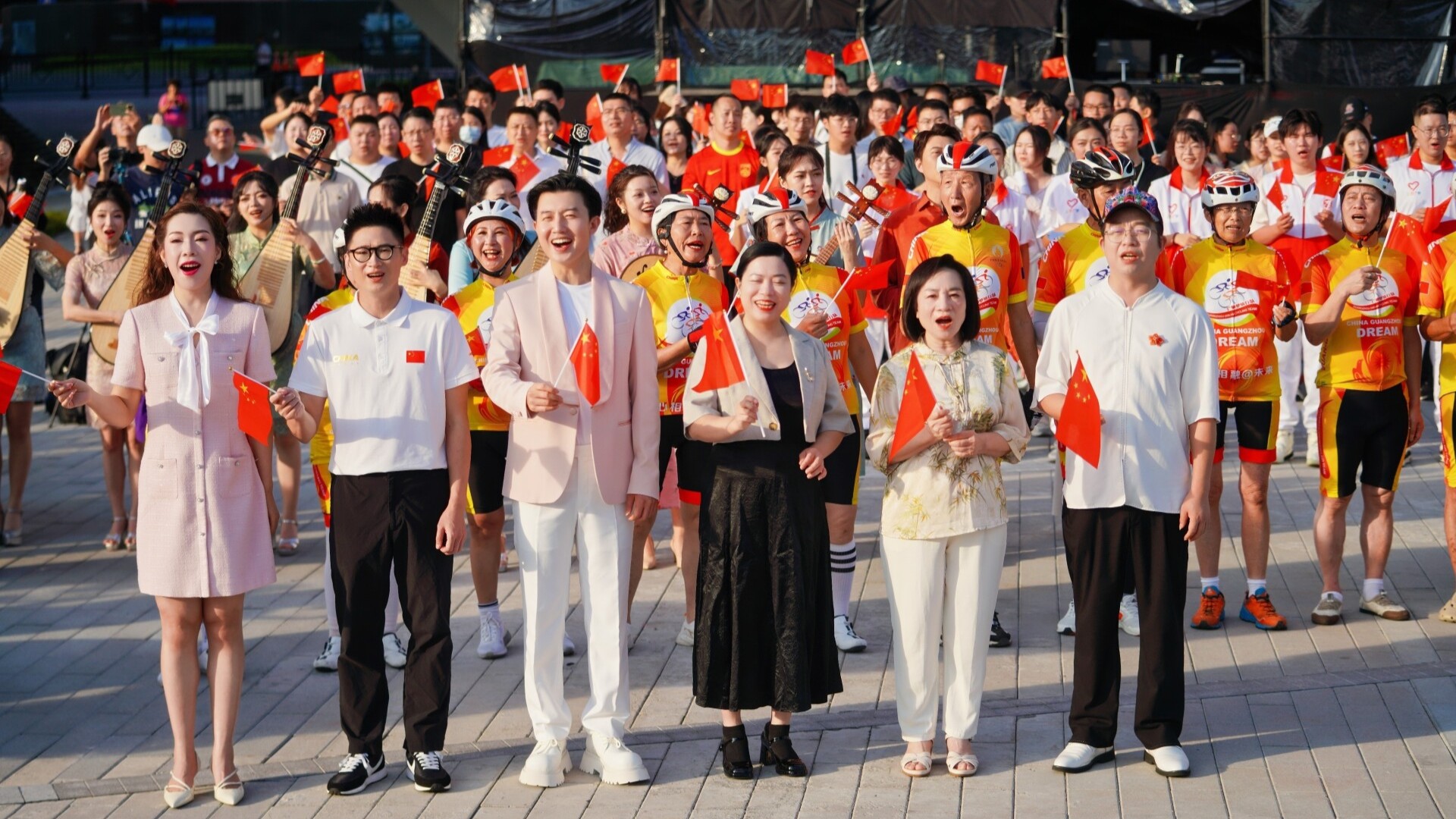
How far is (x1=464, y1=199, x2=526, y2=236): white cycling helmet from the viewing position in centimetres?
663

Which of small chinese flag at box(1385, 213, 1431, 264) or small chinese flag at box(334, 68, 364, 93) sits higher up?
small chinese flag at box(334, 68, 364, 93)

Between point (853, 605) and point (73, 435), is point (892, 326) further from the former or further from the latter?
point (73, 435)

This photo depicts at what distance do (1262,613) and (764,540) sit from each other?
2.82 meters

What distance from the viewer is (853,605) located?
786 cm

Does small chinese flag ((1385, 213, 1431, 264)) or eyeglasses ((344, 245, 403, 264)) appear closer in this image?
eyeglasses ((344, 245, 403, 264))

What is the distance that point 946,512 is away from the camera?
5.62 metres

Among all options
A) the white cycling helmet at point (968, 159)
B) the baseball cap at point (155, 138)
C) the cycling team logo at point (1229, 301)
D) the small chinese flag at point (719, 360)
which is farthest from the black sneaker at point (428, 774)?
the baseball cap at point (155, 138)

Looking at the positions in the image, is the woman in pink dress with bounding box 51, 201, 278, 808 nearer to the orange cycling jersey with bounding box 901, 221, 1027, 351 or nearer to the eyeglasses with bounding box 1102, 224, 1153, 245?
the eyeglasses with bounding box 1102, 224, 1153, 245

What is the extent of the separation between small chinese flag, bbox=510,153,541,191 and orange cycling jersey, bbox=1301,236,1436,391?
521 cm

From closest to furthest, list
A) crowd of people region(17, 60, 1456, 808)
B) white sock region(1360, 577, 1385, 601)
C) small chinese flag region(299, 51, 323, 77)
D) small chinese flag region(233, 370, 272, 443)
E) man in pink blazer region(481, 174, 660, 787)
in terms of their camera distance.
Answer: small chinese flag region(233, 370, 272, 443)
crowd of people region(17, 60, 1456, 808)
man in pink blazer region(481, 174, 660, 787)
white sock region(1360, 577, 1385, 601)
small chinese flag region(299, 51, 323, 77)

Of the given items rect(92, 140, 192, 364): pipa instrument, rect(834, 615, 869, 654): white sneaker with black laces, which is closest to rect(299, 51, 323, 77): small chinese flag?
rect(92, 140, 192, 364): pipa instrument

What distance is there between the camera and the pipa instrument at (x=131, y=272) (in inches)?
301

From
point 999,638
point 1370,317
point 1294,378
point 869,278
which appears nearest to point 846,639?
point 999,638

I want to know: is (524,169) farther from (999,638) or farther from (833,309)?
(999,638)
